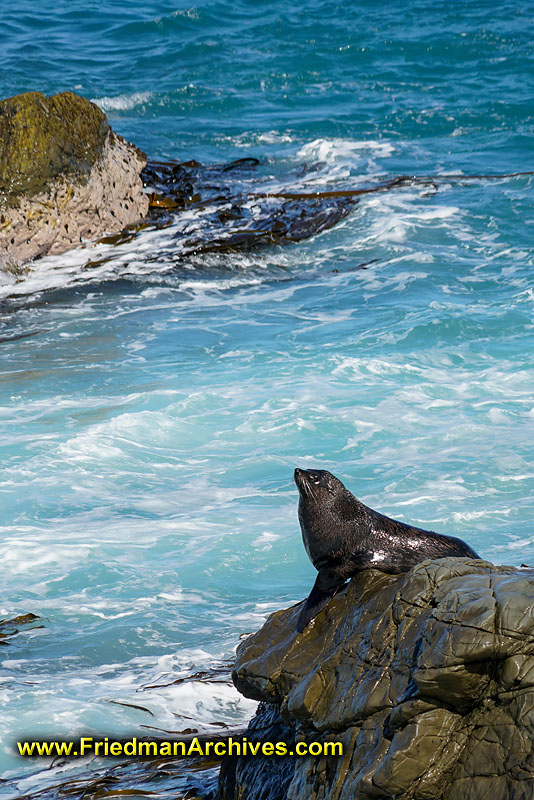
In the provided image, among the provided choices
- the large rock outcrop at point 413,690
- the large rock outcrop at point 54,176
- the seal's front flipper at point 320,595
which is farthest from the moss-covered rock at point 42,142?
the large rock outcrop at point 413,690

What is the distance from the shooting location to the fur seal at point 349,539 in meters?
3.41

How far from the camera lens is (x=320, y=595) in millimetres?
3236

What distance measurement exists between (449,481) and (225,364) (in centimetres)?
332

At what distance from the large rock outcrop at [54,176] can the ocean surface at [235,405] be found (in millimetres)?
408

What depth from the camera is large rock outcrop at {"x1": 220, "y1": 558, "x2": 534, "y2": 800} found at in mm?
2424

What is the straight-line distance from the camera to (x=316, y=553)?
358 centimetres

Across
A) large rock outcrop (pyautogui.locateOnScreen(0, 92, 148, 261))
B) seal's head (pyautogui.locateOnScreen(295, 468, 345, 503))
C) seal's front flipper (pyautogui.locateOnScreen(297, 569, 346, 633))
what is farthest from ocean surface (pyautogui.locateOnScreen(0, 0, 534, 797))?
seal's head (pyautogui.locateOnScreen(295, 468, 345, 503))

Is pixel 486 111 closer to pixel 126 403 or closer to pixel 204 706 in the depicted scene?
pixel 126 403

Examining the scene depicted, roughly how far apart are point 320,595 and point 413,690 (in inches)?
27.9

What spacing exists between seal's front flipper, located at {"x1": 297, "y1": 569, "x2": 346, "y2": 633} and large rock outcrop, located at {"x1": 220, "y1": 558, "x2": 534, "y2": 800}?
0.13 ft

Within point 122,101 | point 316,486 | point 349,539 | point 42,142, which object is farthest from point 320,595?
point 122,101

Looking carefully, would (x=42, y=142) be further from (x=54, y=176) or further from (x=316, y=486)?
(x=316, y=486)

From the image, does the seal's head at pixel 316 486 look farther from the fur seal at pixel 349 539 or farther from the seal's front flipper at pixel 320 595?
the seal's front flipper at pixel 320 595

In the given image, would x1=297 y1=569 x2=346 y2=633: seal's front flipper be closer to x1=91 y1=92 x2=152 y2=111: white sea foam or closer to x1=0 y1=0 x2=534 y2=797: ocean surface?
x1=0 y1=0 x2=534 y2=797: ocean surface
